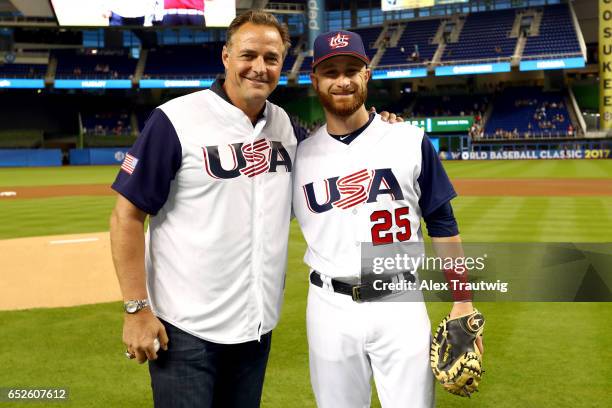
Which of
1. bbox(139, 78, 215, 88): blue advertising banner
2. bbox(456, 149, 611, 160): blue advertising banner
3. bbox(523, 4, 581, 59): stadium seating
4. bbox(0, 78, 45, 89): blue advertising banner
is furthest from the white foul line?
bbox(0, 78, 45, 89): blue advertising banner

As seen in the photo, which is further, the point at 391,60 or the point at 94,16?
the point at 391,60

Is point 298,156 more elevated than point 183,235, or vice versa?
point 298,156

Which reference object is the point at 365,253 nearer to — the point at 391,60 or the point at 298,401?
the point at 298,401

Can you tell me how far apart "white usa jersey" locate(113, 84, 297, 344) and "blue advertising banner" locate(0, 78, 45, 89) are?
1997 inches

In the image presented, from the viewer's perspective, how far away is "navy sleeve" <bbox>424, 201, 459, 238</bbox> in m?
3.06

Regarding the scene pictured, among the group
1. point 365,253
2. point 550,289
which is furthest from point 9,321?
point 550,289

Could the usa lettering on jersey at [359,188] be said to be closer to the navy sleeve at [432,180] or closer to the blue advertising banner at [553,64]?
the navy sleeve at [432,180]

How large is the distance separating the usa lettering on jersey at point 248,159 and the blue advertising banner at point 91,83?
49.9 m

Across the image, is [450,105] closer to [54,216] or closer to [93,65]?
[93,65]

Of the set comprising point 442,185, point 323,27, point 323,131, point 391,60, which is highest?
point 323,27

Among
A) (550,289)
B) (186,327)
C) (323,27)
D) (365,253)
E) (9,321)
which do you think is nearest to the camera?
(186,327)

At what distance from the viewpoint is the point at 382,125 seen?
320 centimetres

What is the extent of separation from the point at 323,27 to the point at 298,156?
53.7m

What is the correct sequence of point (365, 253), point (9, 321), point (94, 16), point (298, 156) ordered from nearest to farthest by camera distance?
point (365, 253) < point (298, 156) < point (9, 321) < point (94, 16)
